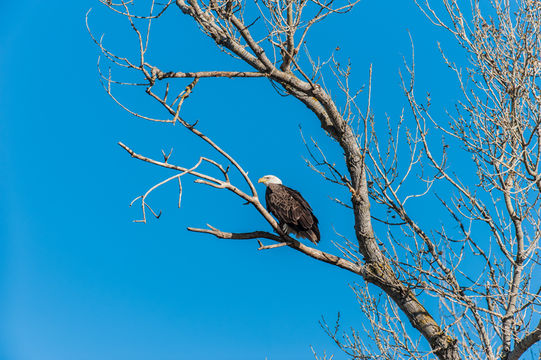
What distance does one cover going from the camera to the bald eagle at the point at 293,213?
224 inches

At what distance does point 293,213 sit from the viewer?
18.8 feet

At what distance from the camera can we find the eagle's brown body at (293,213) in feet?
18.7

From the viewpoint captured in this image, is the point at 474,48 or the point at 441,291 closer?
the point at 441,291

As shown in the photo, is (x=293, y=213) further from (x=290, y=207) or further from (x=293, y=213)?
(x=290, y=207)

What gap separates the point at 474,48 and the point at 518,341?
2548mm

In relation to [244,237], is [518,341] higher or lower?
lower

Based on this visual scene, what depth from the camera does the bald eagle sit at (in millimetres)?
5699

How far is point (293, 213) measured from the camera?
5.73 m

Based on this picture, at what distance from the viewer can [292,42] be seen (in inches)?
184

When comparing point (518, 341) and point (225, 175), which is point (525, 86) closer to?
point (518, 341)

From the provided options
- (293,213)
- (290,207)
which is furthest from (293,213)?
(290,207)

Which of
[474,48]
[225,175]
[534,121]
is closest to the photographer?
[225,175]

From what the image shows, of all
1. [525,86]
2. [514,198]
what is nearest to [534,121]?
[525,86]

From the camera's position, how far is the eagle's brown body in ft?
18.7
